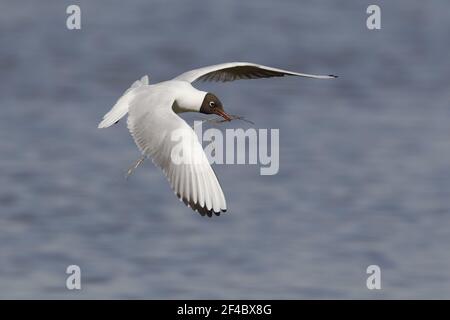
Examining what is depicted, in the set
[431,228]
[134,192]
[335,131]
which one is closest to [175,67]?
[335,131]

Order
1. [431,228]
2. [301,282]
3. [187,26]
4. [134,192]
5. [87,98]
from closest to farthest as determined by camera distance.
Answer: [301,282], [431,228], [134,192], [87,98], [187,26]

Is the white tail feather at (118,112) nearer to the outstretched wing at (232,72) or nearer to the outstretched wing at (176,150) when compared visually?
the outstretched wing at (176,150)

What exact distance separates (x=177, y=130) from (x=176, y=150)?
10 centimetres

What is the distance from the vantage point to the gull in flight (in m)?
5.93

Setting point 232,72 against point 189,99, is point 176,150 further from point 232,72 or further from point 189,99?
point 232,72

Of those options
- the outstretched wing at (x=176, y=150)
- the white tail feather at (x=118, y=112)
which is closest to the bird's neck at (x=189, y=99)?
the outstretched wing at (x=176, y=150)

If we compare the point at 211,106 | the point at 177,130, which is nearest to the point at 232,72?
the point at 211,106

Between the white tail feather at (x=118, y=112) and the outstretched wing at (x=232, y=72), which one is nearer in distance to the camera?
the white tail feather at (x=118, y=112)

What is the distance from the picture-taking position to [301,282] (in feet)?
23.7

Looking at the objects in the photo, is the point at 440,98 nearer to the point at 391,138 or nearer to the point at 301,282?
the point at 391,138

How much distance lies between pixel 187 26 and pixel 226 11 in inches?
22.6

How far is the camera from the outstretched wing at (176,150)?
19.4 ft

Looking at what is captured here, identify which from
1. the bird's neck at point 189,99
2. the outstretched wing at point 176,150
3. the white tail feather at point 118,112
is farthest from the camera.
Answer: the bird's neck at point 189,99

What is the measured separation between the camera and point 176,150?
20.0ft
